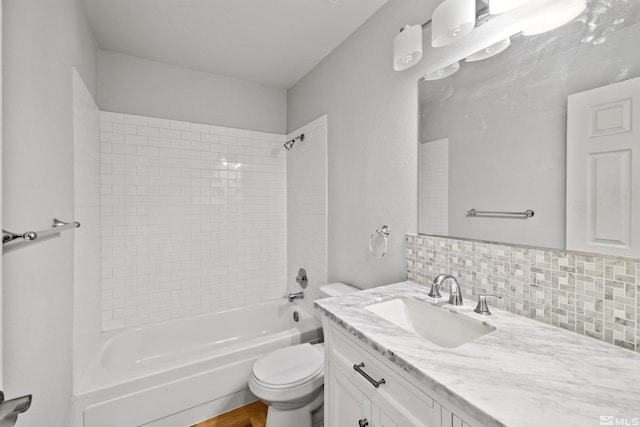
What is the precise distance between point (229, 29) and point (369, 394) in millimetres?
2280

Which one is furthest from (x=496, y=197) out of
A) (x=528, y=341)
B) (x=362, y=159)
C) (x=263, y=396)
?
(x=263, y=396)

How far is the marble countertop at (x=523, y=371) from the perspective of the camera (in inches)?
Answer: 21.6

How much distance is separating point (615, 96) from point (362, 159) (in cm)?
121

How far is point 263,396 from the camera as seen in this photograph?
143cm

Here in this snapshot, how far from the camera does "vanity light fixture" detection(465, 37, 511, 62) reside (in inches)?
43.9

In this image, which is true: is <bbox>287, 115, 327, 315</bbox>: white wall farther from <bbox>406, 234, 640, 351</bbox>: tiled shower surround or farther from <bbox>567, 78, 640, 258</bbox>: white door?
<bbox>567, 78, 640, 258</bbox>: white door

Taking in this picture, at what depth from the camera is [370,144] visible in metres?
1.81

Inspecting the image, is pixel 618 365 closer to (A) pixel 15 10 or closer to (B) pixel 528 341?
(B) pixel 528 341

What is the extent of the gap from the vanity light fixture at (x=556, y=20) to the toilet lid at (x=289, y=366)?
1.80 metres

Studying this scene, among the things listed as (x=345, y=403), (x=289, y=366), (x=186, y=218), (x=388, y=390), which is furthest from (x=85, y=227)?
(x=388, y=390)

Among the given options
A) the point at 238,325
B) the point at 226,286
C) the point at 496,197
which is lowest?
the point at 238,325

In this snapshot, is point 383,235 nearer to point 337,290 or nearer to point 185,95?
point 337,290

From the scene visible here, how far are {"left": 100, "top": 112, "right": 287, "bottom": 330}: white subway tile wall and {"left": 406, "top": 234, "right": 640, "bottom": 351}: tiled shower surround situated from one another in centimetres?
194

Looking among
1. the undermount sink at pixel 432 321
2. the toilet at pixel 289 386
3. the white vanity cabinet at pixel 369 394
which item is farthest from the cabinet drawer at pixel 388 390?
the toilet at pixel 289 386
